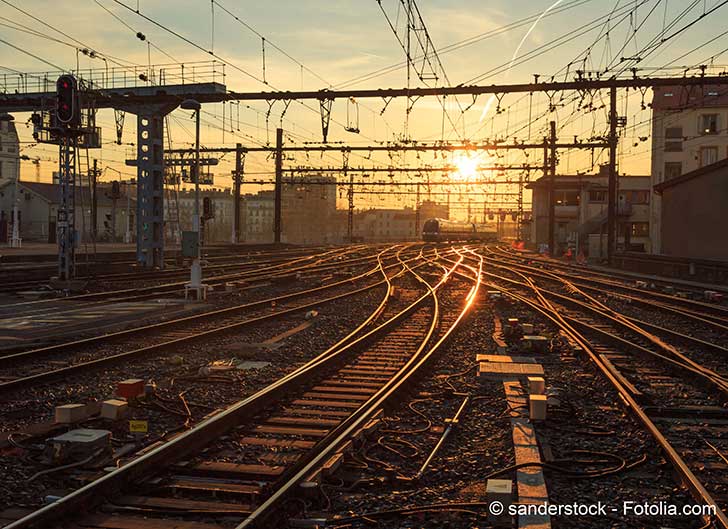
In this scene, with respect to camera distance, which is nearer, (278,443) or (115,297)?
(278,443)

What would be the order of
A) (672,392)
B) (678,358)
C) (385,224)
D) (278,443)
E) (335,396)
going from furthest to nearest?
(385,224) → (678,358) → (672,392) → (335,396) → (278,443)

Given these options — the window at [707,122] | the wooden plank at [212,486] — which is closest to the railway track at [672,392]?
the wooden plank at [212,486]

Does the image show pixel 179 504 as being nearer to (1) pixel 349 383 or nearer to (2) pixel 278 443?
(2) pixel 278 443

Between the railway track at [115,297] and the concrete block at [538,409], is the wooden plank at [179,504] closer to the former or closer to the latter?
the concrete block at [538,409]

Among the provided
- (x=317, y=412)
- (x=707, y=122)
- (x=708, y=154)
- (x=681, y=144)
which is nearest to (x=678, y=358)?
(x=317, y=412)

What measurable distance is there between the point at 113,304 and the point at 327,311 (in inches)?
217

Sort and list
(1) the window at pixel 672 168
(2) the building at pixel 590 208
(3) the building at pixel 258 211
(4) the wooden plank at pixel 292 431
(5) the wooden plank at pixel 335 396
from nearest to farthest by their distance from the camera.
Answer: (4) the wooden plank at pixel 292 431
(5) the wooden plank at pixel 335 396
(1) the window at pixel 672 168
(2) the building at pixel 590 208
(3) the building at pixel 258 211

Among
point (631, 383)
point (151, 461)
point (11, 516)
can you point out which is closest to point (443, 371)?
point (631, 383)

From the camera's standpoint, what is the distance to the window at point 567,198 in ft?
254

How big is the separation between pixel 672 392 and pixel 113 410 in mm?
6768

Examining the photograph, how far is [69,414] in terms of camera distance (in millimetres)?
7137

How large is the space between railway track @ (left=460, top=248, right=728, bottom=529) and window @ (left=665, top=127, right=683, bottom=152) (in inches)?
1903

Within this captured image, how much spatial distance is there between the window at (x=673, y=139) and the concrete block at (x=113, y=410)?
60573mm

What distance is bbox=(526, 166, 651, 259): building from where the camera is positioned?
6562 centimetres
